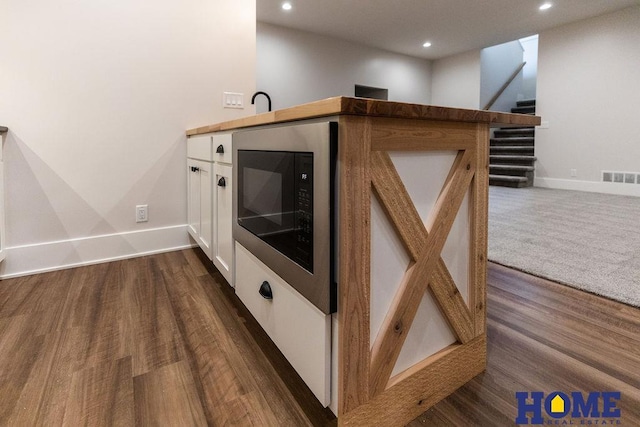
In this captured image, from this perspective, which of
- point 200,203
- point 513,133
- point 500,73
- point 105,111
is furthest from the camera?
point 500,73

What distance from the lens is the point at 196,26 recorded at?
2.43m

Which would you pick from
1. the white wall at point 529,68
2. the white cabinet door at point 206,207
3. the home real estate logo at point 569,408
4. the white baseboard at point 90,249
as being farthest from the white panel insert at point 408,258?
the white wall at point 529,68

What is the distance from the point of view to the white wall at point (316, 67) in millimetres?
5320

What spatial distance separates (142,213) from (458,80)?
6.72 metres

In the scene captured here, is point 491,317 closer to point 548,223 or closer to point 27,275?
point 548,223

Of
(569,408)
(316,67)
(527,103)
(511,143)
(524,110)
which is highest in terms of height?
(316,67)

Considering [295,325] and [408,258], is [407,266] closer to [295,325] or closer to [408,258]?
[408,258]

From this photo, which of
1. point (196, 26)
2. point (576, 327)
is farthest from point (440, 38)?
point (576, 327)

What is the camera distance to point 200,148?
2.03 meters

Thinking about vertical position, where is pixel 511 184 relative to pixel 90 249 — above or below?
above

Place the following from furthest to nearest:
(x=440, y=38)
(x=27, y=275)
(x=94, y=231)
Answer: (x=440, y=38)
(x=94, y=231)
(x=27, y=275)

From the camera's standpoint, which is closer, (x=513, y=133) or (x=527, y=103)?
(x=513, y=133)

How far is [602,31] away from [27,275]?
698 centimetres

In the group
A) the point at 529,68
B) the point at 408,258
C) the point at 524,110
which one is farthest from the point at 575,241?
the point at 529,68
